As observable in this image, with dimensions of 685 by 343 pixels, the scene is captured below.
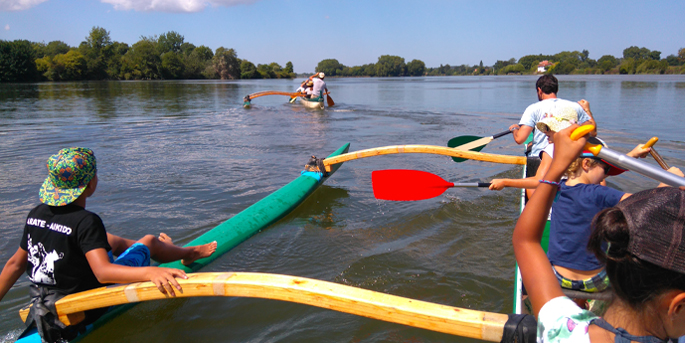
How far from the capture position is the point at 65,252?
244cm

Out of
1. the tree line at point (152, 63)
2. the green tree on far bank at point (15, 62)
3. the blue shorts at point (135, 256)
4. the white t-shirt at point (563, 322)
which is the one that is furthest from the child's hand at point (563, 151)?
the green tree on far bank at point (15, 62)

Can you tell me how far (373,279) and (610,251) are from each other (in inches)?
122

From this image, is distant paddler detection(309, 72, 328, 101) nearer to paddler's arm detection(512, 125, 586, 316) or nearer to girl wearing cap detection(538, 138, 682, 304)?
girl wearing cap detection(538, 138, 682, 304)

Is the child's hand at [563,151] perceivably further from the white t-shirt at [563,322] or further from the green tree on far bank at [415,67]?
the green tree on far bank at [415,67]

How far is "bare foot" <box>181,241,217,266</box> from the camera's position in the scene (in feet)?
11.8

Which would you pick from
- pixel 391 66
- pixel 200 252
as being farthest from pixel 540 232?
pixel 391 66

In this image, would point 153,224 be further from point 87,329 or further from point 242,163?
point 242,163

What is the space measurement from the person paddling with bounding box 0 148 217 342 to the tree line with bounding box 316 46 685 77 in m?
40.7

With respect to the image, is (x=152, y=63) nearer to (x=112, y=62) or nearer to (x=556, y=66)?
(x=112, y=62)

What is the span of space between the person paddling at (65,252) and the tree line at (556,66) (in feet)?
133

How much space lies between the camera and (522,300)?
9.16ft

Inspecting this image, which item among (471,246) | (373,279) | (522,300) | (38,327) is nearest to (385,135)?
(471,246)

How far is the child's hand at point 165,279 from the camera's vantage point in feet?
7.91

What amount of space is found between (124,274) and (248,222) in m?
2.46
